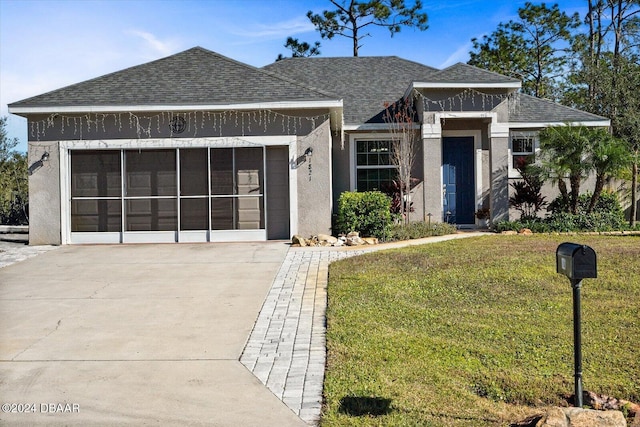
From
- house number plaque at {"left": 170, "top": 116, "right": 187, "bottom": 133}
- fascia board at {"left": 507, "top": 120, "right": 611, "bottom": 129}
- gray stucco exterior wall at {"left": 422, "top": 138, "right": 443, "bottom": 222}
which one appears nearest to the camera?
house number plaque at {"left": 170, "top": 116, "right": 187, "bottom": 133}

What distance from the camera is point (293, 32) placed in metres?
30.0

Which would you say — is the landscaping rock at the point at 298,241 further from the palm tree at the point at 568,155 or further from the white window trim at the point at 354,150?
the palm tree at the point at 568,155

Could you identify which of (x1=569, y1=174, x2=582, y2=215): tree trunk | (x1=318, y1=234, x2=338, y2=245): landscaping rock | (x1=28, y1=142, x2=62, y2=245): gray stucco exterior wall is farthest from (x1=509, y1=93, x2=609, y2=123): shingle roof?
(x1=28, y1=142, x2=62, y2=245): gray stucco exterior wall

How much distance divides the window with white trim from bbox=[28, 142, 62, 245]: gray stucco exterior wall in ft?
27.2

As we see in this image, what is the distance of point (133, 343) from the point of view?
6.12 m

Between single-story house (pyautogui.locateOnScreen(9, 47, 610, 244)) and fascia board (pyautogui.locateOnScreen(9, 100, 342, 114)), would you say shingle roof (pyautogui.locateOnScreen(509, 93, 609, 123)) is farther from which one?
fascia board (pyautogui.locateOnScreen(9, 100, 342, 114))

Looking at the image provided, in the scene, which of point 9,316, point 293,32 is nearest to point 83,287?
point 9,316

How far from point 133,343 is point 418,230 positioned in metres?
9.74

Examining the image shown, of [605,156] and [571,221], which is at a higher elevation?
[605,156]

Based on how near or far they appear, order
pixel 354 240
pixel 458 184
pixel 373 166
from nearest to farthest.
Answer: pixel 354 240, pixel 373 166, pixel 458 184

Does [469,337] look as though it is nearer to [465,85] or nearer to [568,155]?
[568,155]

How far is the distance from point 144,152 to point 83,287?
20.5 feet

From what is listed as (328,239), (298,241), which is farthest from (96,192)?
(328,239)

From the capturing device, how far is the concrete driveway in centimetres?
441
